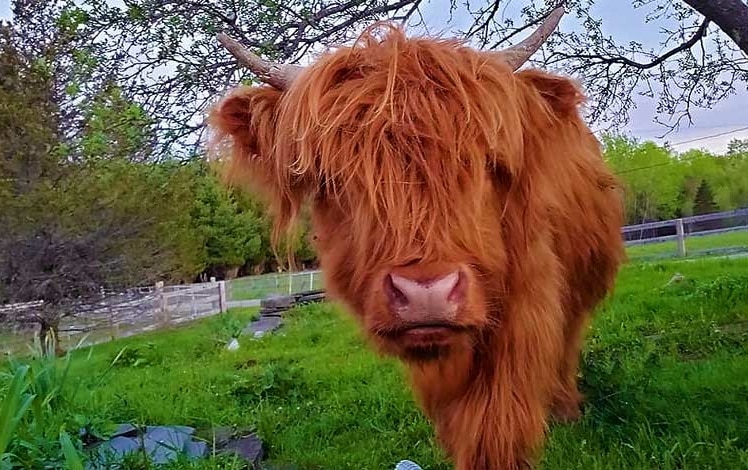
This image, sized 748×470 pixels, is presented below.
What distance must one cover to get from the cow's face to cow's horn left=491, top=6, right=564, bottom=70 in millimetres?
130

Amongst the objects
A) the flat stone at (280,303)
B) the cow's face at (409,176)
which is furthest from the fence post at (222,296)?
the cow's face at (409,176)

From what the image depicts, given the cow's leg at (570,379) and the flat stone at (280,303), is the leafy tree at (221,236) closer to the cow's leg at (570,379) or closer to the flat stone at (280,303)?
the flat stone at (280,303)

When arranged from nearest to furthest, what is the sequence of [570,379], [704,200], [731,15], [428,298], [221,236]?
[428,298] → [731,15] → [570,379] → [221,236] → [704,200]

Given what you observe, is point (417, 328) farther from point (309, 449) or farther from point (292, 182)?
point (309, 449)

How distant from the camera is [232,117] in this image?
272cm

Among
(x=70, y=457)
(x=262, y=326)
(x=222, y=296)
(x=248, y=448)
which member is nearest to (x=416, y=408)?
(x=248, y=448)

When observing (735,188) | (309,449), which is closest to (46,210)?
(309,449)

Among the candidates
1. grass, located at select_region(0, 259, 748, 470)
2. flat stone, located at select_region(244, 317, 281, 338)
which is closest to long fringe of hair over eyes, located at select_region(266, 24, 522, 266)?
grass, located at select_region(0, 259, 748, 470)

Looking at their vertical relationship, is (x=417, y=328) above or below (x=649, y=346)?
above

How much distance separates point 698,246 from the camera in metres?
20.2

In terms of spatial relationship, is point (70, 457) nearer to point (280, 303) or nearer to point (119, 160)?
point (119, 160)

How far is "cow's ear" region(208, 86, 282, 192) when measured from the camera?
8.82ft

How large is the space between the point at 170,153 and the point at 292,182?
1.64 m

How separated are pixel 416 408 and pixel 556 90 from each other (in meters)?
2.56
